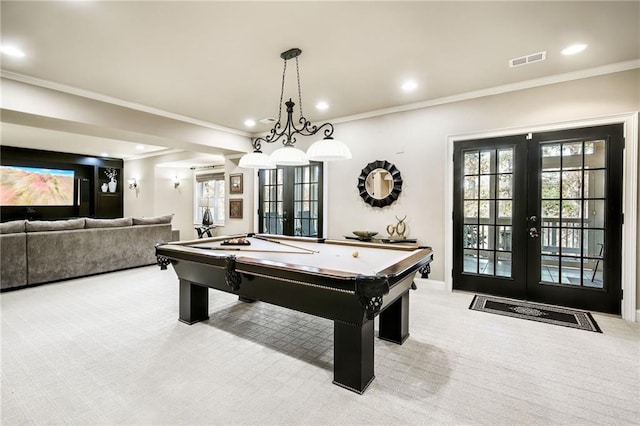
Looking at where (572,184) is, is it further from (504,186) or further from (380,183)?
(380,183)

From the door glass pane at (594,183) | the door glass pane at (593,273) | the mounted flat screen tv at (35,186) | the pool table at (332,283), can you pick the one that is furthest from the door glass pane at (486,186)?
the mounted flat screen tv at (35,186)

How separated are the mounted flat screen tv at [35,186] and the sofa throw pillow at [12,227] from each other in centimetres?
512

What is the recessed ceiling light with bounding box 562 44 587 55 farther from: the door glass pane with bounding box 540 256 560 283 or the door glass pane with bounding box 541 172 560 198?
the door glass pane with bounding box 540 256 560 283

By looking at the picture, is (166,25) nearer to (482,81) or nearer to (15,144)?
(482,81)

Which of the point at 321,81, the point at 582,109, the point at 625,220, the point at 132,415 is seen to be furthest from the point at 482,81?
the point at 132,415

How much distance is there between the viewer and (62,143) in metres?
7.20

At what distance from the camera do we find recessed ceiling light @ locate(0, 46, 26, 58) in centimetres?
278

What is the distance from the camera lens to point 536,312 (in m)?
3.34

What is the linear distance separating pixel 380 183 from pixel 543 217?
2115 mm

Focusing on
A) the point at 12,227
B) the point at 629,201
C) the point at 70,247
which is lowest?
the point at 70,247

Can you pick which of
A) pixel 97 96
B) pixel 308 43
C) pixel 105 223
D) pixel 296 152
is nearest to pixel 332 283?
pixel 296 152

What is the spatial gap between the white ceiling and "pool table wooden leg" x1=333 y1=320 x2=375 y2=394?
232 cm

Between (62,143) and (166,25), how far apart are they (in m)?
6.89

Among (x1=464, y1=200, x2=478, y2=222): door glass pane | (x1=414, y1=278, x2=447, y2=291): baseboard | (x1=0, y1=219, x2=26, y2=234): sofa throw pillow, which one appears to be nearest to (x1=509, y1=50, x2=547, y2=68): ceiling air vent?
(x1=464, y1=200, x2=478, y2=222): door glass pane
